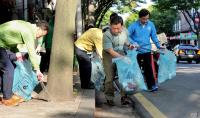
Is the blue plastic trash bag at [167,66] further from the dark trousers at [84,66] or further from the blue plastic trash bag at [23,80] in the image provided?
the blue plastic trash bag at [23,80]

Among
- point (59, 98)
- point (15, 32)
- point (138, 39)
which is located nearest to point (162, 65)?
point (138, 39)

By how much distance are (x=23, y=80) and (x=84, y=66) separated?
192 centimetres

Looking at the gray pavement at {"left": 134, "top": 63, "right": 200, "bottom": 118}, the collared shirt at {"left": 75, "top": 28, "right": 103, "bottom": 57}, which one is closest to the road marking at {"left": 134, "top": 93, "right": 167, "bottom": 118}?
the gray pavement at {"left": 134, "top": 63, "right": 200, "bottom": 118}

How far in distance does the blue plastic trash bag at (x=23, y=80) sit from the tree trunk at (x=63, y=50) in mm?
339

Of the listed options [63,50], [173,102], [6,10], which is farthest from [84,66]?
[6,10]

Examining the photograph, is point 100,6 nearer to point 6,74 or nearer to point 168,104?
point 168,104

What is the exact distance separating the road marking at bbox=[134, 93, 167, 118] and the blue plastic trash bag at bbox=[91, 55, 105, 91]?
90cm

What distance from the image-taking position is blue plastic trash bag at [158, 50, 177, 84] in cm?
1089

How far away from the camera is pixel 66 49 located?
27.9ft

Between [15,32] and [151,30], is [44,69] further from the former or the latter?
[15,32]

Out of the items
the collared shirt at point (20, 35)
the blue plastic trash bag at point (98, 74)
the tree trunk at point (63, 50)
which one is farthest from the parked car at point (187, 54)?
the collared shirt at point (20, 35)

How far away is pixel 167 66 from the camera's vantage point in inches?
431

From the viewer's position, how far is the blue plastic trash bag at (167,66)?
35.7 feet

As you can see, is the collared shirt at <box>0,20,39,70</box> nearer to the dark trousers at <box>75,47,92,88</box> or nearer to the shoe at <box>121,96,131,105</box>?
the dark trousers at <box>75,47,92,88</box>
